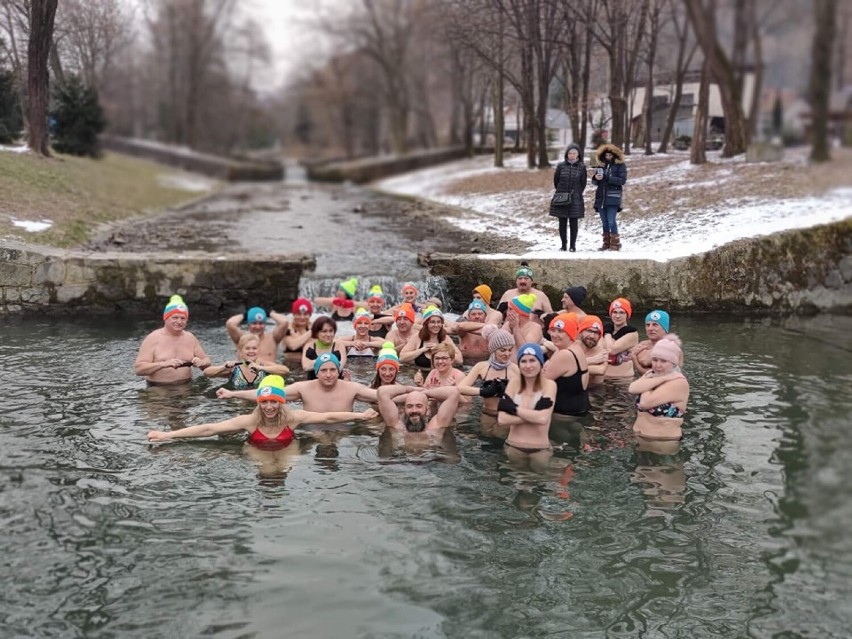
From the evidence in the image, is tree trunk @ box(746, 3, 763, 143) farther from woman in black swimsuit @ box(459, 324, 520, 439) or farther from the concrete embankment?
the concrete embankment

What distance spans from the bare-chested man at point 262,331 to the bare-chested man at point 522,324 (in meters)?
3.04

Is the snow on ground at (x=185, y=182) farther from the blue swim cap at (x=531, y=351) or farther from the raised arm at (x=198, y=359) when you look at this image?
the blue swim cap at (x=531, y=351)

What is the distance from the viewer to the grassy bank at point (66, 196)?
15789 mm

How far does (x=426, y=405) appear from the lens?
24.7 feet

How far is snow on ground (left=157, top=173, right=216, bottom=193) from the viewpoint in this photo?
117ft

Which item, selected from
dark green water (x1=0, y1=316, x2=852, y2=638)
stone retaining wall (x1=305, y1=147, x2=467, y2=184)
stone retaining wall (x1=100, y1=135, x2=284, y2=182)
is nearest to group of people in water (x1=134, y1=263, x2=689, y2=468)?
dark green water (x1=0, y1=316, x2=852, y2=638)

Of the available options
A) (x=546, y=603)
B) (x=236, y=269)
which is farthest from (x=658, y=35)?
(x=546, y=603)

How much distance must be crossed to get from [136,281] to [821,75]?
437 inches

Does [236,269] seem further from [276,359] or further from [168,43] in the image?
[168,43]

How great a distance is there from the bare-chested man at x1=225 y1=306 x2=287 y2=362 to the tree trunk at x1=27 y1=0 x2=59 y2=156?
1131 cm

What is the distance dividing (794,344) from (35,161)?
1787 centimetres

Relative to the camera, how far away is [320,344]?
10.1 m

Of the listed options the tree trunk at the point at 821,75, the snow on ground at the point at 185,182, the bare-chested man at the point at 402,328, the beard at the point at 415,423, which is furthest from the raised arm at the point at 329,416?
the snow on ground at the point at 185,182

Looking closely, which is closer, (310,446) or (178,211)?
(310,446)
